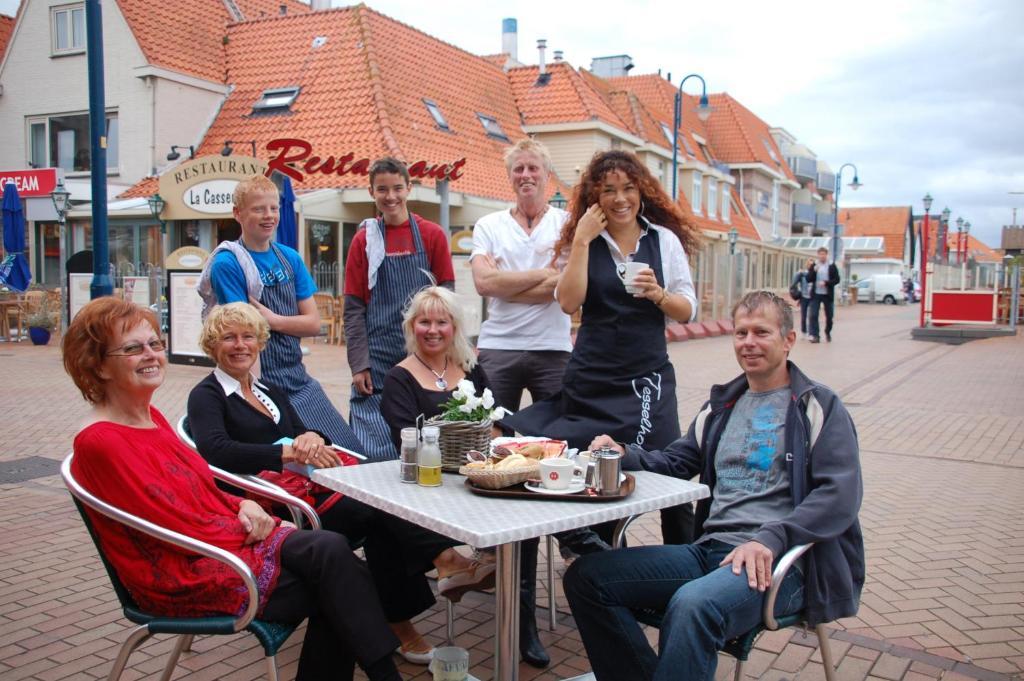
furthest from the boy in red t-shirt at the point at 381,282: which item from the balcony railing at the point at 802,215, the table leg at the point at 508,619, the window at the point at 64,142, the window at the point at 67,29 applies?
the balcony railing at the point at 802,215

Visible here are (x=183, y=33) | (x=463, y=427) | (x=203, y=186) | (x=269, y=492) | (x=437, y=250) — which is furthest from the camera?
(x=183, y=33)

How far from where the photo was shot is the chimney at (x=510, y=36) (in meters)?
30.3

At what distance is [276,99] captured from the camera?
67.6 ft

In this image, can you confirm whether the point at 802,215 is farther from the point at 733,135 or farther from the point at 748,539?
the point at 748,539

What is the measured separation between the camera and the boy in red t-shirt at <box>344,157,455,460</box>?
4125mm

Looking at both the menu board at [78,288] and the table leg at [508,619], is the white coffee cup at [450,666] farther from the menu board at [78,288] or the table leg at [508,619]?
the menu board at [78,288]

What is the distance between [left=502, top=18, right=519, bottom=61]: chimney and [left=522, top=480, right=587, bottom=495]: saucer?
2935cm

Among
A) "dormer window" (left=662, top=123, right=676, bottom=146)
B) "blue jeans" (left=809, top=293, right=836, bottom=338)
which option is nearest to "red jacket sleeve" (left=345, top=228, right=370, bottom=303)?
"blue jeans" (left=809, top=293, right=836, bottom=338)

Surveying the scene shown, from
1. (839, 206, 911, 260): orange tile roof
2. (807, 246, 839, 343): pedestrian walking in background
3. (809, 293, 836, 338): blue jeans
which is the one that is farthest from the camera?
(839, 206, 911, 260): orange tile roof

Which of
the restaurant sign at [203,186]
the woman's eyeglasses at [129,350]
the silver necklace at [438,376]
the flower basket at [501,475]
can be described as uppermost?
the restaurant sign at [203,186]

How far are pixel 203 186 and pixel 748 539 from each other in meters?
14.0

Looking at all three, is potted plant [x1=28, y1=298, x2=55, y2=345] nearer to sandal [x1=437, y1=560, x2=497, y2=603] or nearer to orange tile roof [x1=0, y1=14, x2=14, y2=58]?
orange tile roof [x1=0, y1=14, x2=14, y2=58]

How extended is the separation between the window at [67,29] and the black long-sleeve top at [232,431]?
21186mm

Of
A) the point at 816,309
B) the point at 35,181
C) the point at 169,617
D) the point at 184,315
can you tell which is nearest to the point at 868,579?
the point at 169,617
